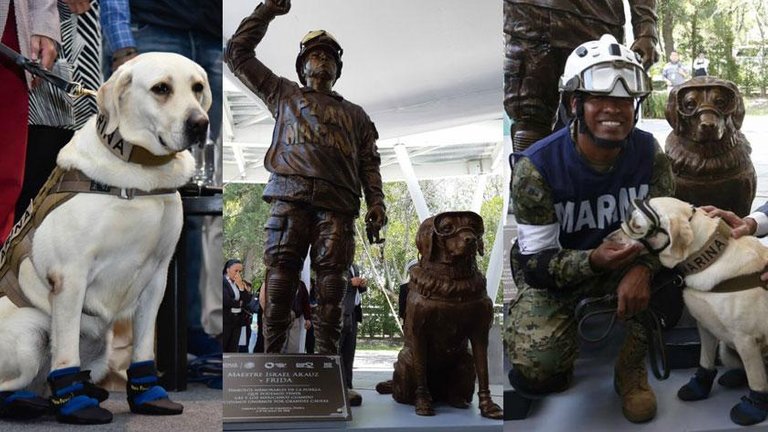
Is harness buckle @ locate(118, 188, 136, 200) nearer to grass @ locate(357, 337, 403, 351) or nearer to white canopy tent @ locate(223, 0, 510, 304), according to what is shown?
white canopy tent @ locate(223, 0, 510, 304)

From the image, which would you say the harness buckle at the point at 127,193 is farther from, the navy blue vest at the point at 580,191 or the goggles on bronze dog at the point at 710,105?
the goggles on bronze dog at the point at 710,105

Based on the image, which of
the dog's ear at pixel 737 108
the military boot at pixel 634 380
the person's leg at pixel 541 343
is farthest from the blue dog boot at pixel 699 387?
the dog's ear at pixel 737 108

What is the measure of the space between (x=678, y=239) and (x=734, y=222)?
1.03 ft

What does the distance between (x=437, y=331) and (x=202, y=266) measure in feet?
3.52

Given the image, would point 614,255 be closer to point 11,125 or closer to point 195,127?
point 195,127

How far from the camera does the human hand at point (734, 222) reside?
429 centimetres

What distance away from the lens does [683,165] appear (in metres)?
4.31

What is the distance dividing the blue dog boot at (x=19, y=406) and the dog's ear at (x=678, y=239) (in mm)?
2691

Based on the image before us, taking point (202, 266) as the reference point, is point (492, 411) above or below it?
below

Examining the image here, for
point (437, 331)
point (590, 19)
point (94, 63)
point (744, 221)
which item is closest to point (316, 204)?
point (437, 331)

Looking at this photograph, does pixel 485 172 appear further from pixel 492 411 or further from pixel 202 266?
pixel 202 266

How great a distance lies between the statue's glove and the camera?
4258mm

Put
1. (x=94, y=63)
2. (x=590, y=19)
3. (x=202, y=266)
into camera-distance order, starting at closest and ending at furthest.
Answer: (x=94, y=63) → (x=202, y=266) → (x=590, y=19)

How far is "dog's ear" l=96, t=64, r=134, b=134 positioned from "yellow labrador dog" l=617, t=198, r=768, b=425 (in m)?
2.21
